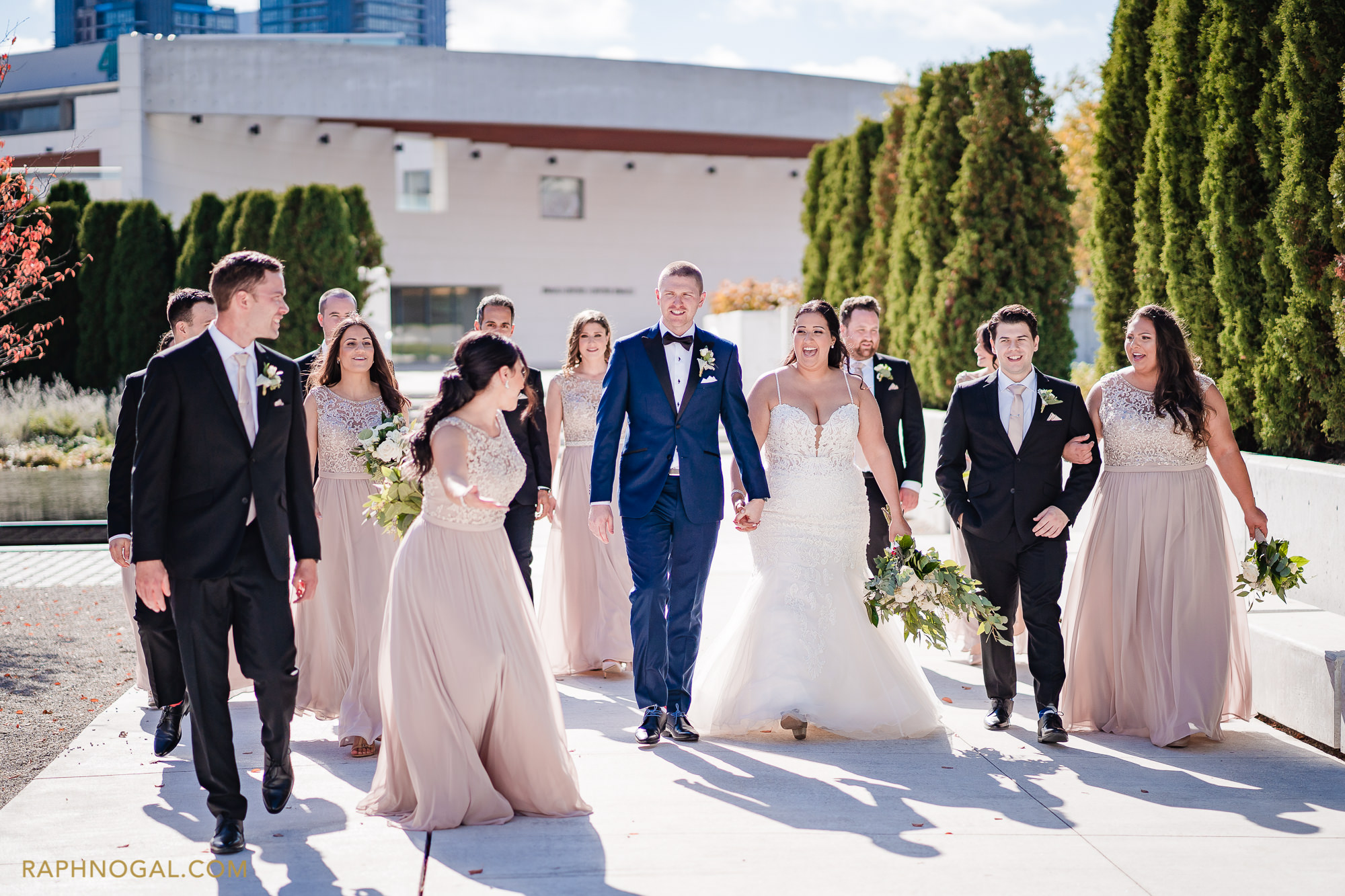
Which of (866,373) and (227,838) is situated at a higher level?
(866,373)

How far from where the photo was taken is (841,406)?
6.27 m

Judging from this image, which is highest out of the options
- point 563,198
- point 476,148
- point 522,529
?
point 476,148

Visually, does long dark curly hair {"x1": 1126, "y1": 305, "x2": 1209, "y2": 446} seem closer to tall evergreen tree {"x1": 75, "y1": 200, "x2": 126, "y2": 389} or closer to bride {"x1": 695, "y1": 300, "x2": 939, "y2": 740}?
bride {"x1": 695, "y1": 300, "x2": 939, "y2": 740}

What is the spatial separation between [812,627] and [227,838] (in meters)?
2.87

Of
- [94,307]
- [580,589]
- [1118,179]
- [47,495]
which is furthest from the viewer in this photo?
[94,307]

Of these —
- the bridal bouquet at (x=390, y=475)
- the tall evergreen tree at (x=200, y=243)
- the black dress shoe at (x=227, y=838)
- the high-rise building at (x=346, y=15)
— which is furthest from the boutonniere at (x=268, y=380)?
the high-rise building at (x=346, y=15)

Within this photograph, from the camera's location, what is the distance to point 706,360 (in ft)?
20.0

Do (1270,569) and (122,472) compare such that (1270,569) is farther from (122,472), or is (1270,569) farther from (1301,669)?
(122,472)

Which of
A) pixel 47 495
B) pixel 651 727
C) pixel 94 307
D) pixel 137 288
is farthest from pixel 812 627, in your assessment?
pixel 94 307

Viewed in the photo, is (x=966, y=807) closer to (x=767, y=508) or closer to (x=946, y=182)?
(x=767, y=508)

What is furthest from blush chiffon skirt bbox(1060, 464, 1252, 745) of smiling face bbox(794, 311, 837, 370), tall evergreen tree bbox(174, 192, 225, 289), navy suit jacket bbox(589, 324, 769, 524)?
tall evergreen tree bbox(174, 192, 225, 289)

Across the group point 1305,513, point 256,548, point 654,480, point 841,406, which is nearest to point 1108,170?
point 1305,513

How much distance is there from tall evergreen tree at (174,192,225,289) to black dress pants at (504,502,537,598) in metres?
14.5

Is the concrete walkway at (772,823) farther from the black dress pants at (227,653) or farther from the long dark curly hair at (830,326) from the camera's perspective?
the long dark curly hair at (830,326)
